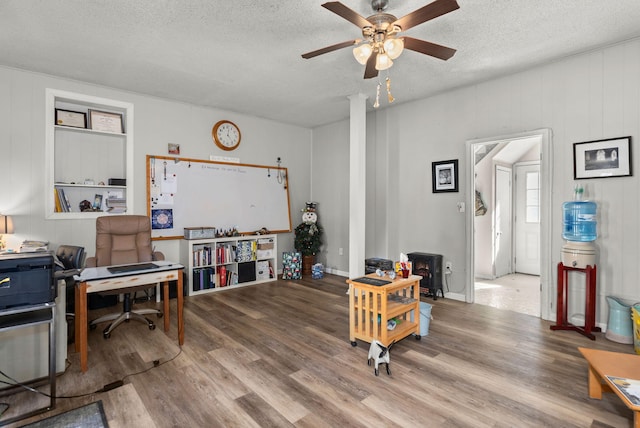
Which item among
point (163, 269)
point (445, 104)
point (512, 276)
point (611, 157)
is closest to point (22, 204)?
point (163, 269)

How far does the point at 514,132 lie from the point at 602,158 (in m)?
0.87

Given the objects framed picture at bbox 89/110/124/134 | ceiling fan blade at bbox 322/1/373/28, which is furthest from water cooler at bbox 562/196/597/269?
framed picture at bbox 89/110/124/134

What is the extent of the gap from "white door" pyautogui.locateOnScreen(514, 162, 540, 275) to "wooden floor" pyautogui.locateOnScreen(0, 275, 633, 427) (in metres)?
2.85

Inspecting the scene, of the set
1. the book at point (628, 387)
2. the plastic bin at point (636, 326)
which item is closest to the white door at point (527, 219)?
the plastic bin at point (636, 326)

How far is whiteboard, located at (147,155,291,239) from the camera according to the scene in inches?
180

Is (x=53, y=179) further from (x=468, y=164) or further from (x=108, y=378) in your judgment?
(x=468, y=164)

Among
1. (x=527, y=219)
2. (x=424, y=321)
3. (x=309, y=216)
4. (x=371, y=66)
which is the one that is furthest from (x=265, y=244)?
(x=527, y=219)

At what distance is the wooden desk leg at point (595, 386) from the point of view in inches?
80.8

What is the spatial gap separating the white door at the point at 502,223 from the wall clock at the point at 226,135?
14.7 feet

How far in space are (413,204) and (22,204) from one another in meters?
4.74

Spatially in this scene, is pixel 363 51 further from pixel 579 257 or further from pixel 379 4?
pixel 579 257

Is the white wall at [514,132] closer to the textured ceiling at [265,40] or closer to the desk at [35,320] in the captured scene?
the textured ceiling at [265,40]

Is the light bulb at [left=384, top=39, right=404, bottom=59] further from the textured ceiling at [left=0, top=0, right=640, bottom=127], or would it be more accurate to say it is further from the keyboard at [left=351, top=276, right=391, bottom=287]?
the keyboard at [left=351, top=276, right=391, bottom=287]

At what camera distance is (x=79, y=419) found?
188cm
